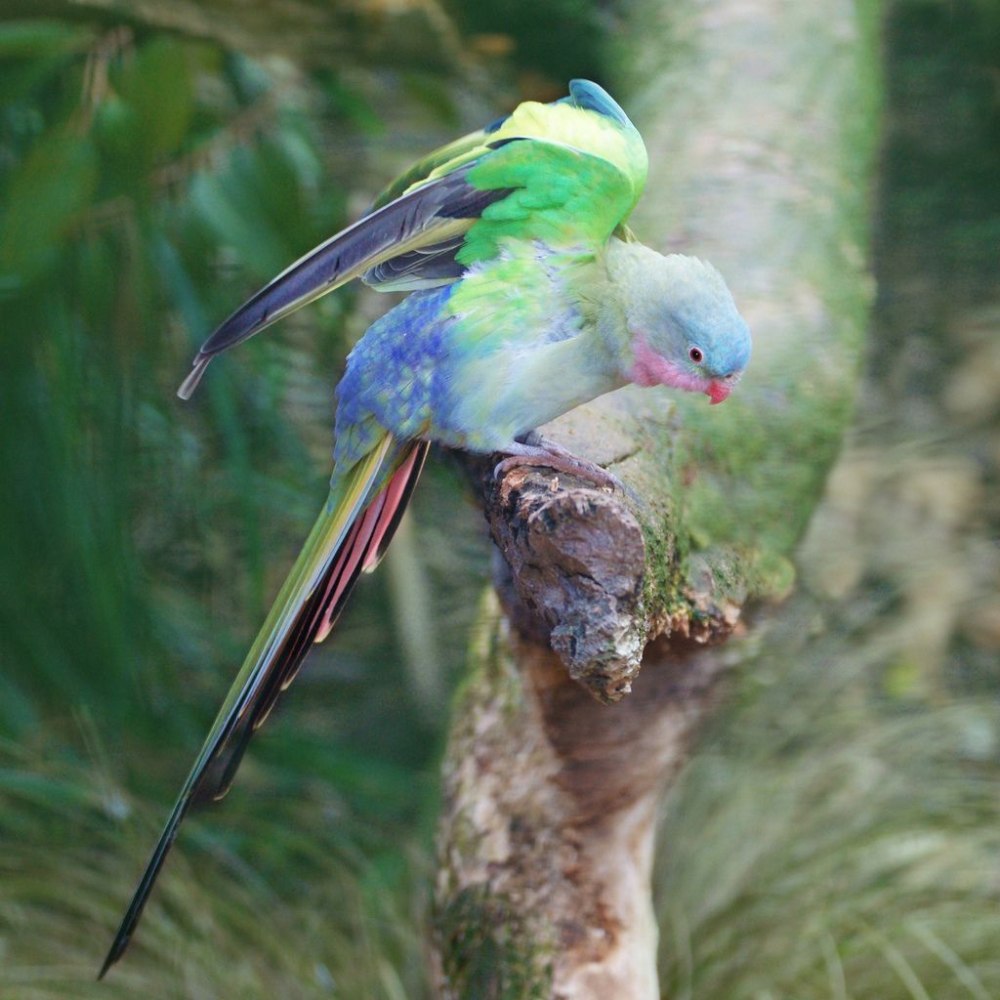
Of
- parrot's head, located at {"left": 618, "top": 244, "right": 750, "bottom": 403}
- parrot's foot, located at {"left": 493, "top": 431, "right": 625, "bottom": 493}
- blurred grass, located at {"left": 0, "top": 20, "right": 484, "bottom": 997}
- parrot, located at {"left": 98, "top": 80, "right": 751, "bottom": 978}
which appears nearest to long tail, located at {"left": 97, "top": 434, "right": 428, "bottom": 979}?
parrot, located at {"left": 98, "top": 80, "right": 751, "bottom": 978}

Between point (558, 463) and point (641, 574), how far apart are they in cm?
19

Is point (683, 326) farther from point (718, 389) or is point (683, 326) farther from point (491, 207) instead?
point (491, 207)

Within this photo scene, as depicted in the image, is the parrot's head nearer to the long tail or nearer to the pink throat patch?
the pink throat patch

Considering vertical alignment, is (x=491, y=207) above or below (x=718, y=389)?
above

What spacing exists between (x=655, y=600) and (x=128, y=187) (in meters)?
1.31

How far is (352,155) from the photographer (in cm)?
256

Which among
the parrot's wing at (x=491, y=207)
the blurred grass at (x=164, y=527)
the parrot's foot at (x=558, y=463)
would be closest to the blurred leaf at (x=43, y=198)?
the blurred grass at (x=164, y=527)

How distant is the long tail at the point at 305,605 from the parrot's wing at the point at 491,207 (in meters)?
0.18

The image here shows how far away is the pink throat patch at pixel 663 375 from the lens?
1.06 metres

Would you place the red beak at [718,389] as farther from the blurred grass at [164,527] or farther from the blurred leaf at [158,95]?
the blurred leaf at [158,95]

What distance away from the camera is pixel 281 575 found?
2.46 meters

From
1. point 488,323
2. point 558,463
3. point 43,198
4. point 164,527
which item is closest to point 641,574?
point 558,463

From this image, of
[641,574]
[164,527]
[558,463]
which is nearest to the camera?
[641,574]

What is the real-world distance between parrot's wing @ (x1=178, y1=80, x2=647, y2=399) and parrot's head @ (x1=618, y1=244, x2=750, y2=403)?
0.29 feet
